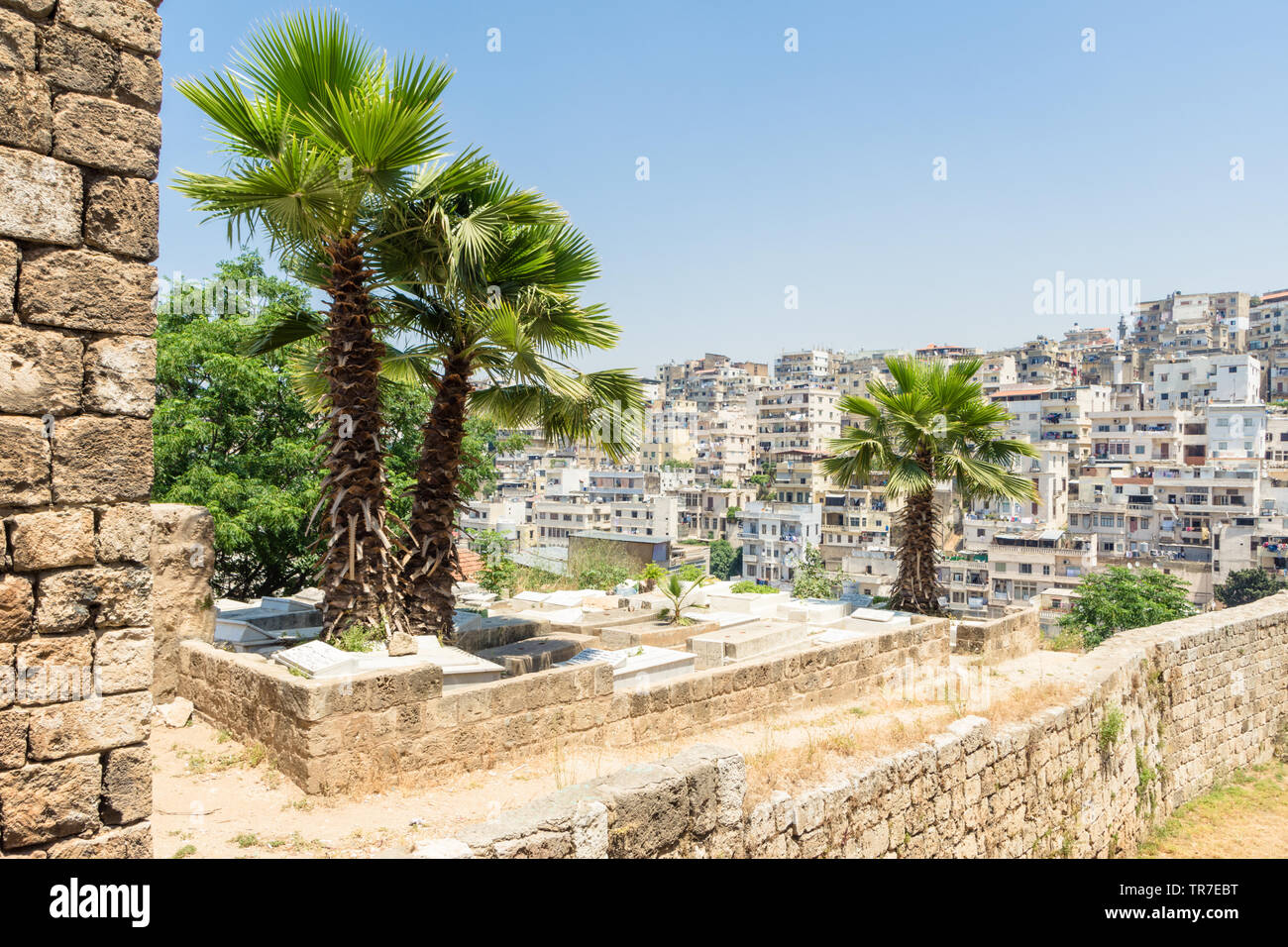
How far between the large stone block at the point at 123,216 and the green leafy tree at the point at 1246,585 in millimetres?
57218

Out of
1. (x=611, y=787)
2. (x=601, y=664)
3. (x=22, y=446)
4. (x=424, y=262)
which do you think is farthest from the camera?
(x=424, y=262)

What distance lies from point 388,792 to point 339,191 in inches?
190

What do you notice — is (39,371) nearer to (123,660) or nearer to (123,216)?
(123,216)

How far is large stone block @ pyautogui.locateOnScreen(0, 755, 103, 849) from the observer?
3.14 metres

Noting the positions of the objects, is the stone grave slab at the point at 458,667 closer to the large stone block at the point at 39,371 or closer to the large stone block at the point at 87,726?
the large stone block at the point at 87,726

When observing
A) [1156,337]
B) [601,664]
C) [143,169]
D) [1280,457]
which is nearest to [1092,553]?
[1280,457]

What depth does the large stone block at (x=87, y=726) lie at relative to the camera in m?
3.23

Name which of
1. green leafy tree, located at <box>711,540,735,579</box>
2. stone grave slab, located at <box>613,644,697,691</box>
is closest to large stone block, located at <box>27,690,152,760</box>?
stone grave slab, located at <box>613,644,697,691</box>

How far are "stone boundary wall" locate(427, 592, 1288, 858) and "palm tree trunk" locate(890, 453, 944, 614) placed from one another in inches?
134

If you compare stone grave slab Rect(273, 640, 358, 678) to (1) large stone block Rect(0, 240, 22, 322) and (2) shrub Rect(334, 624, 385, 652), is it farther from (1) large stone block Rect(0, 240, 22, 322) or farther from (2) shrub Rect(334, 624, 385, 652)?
(1) large stone block Rect(0, 240, 22, 322)

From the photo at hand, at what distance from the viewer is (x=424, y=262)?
8609mm

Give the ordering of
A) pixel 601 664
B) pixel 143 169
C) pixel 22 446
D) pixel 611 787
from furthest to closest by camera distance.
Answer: pixel 601 664
pixel 611 787
pixel 143 169
pixel 22 446
